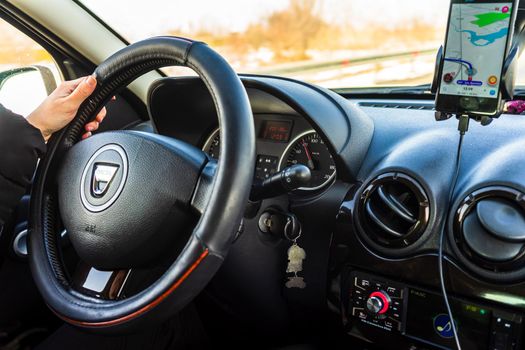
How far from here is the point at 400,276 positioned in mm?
1297

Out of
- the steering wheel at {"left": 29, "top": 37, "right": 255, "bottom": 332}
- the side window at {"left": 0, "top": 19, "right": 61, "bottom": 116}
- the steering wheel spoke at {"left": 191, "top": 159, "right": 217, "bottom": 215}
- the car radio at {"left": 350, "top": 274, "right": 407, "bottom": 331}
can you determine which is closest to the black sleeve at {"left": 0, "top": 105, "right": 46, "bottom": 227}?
the steering wheel at {"left": 29, "top": 37, "right": 255, "bottom": 332}

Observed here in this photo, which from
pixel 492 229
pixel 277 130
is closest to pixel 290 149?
pixel 277 130

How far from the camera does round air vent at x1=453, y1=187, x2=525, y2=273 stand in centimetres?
111

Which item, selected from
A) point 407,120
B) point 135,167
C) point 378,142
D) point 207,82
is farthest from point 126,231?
point 407,120

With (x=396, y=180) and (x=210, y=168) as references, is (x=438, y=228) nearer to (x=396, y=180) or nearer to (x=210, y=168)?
(x=396, y=180)

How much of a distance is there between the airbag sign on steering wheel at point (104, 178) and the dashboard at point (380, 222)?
47cm

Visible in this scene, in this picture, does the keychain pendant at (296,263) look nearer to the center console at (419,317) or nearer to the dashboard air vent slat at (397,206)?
the center console at (419,317)

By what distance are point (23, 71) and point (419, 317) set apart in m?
1.66

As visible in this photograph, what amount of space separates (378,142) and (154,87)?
2.33ft

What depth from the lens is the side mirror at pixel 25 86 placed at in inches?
78.2

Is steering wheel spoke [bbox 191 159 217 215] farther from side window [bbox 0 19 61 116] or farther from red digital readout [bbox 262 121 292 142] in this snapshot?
side window [bbox 0 19 61 116]

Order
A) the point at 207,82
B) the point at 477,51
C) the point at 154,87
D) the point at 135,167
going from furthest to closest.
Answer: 1. the point at 154,87
2. the point at 477,51
3. the point at 135,167
4. the point at 207,82

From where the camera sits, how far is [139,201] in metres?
1.07

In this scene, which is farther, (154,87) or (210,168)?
(154,87)
